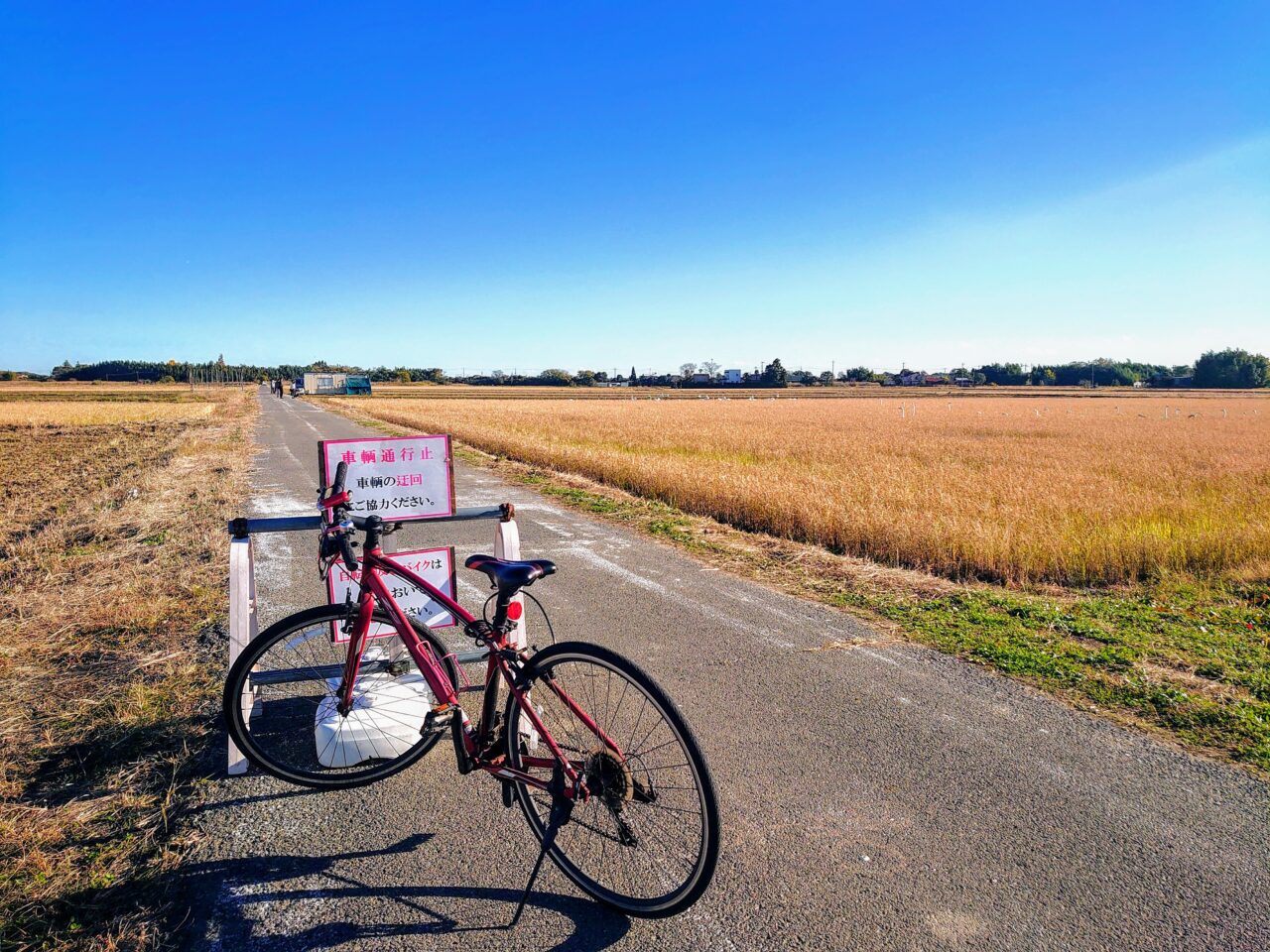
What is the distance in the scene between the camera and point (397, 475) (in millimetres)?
4395

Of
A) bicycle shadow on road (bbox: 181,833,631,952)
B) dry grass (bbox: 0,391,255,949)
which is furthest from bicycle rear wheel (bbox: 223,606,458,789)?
bicycle shadow on road (bbox: 181,833,631,952)

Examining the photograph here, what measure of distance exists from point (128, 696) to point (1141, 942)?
5.09 metres

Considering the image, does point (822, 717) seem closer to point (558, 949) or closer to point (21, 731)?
point (558, 949)

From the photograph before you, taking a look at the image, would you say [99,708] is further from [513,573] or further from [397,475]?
[513,573]

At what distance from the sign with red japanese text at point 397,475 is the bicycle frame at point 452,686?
984mm

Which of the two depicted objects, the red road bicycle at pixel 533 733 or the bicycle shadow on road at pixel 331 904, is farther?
the red road bicycle at pixel 533 733

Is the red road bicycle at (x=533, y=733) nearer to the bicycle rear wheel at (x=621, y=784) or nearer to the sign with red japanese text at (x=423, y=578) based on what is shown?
the bicycle rear wheel at (x=621, y=784)

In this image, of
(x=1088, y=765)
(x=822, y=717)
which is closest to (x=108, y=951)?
(x=822, y=717)

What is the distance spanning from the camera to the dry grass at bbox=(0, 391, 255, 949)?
2.65 meters

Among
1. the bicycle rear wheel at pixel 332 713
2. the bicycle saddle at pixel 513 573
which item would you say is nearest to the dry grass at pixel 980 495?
the bicycle rear wheel at pixel 332 713

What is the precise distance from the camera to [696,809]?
289cm

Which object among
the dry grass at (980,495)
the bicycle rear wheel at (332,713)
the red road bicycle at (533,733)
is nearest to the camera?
the red road bicycle at (533,733)

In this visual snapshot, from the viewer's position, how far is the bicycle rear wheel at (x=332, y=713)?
3.30m

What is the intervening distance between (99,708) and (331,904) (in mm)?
2447
